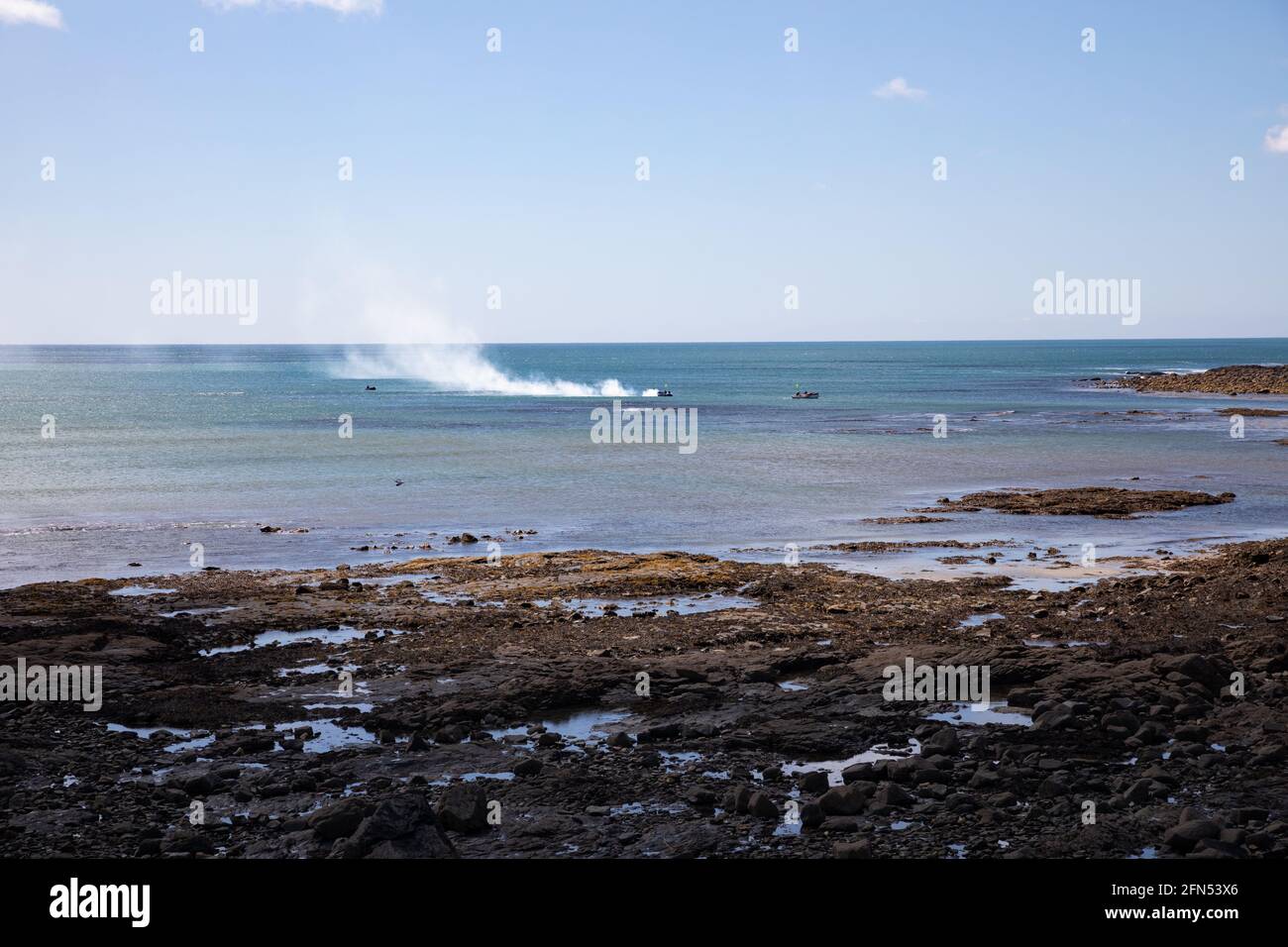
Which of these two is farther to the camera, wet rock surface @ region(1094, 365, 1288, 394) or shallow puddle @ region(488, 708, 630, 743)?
wet rock surface @ region(1094, 365, 1288, 394)

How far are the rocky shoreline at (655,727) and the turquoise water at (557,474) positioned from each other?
872cm

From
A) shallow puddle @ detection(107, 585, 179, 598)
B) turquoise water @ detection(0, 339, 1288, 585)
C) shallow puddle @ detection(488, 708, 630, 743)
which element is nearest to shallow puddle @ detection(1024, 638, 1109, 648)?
shallow puddle @ detection(488, 708, 630, 743)

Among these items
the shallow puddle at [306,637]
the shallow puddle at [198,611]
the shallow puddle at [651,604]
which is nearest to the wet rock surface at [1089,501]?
the shallow puddle at [651,604]

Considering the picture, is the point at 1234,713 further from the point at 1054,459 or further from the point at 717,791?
the point at 1054,459

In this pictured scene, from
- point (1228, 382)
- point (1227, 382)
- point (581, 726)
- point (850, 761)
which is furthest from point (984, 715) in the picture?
point (1227, 382)

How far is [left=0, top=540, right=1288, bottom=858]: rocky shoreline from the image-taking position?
10.5m

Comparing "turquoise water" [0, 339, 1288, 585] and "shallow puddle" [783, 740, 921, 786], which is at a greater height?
"turquoise water" [0, 339, 1288, 585]

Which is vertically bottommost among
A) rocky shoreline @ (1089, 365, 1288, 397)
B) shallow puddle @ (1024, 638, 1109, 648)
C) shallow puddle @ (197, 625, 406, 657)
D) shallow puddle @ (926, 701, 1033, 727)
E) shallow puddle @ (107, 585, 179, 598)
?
shallow puddle @ (926, 701, 1033, 727)

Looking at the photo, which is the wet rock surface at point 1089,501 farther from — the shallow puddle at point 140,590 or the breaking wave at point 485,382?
the breaking wave at point 485,382

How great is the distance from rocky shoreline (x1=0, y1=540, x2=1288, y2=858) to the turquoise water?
8717 millimetres

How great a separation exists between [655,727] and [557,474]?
1367 inches

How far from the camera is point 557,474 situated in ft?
157

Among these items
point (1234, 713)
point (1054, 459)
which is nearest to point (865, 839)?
point (1234, 713)

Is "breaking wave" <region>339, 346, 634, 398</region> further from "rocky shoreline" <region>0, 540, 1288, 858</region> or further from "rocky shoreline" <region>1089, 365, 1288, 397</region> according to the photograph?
Result: "rocky shoreline" <region>0, 540, 1288, 858</region>
